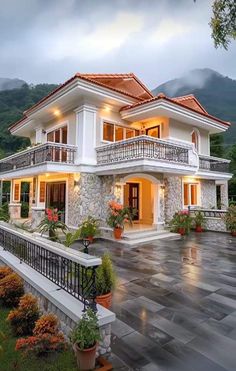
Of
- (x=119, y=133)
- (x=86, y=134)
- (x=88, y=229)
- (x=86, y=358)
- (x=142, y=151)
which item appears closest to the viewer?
(x=86, y=358)

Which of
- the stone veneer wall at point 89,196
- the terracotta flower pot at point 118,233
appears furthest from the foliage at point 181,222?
the stone veneer wall at point 89,196

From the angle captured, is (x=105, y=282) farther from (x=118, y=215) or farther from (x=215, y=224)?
(x=215, y=224)

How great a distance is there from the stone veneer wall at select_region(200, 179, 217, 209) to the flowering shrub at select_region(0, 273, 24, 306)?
520 inches

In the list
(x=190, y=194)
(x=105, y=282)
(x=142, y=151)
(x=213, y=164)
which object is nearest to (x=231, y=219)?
(x=190, y=194)

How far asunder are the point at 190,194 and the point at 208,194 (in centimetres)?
196

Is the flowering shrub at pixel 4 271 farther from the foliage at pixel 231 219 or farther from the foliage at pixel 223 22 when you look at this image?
the foliage at pixel 231 219

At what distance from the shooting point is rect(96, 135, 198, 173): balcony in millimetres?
10047

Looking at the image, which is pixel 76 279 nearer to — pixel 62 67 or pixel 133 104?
pixel 133 104

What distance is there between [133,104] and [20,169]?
7.28 meters

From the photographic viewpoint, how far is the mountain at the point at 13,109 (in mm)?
35281

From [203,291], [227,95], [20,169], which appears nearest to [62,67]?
[227,95]

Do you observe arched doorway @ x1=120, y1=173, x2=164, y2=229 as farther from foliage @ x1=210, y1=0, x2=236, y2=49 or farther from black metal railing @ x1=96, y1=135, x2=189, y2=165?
foliage @ x1=210, y1=0, x2=236, y2=49

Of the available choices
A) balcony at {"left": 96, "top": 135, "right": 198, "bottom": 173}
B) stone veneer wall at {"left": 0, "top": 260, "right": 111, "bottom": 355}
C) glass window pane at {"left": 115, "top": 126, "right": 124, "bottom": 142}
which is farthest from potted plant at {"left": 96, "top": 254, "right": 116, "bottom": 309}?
glass window pane at {"left": 115, "top": 126, "right": 124, "bottom": 142}

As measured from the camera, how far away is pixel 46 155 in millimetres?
10859
